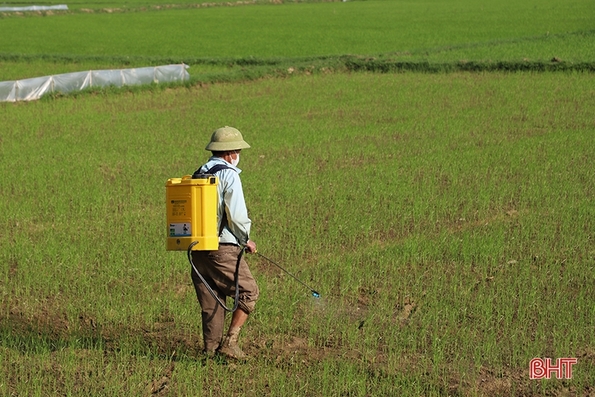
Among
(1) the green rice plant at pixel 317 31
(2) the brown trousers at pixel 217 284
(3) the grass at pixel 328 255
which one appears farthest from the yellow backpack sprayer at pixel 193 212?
(1) the green rice plant at pixel 317 31

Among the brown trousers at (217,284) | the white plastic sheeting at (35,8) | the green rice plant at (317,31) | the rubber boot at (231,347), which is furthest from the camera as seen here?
the white plastic sheeting at (35,8)

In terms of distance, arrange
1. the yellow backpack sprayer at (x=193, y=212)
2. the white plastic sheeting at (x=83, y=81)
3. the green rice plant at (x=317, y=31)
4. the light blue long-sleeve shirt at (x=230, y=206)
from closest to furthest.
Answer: the yellow backpack sprayer at (x=193, y=212) < the light blue long-sleeve shirt at (x=230, y=206) < the white plastic sheeting at (x=83, y=81) < the green rice plant at (x=317, y=31)

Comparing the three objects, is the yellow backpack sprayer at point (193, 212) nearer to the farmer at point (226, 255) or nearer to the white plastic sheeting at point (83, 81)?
the farmer at point (226, 255)

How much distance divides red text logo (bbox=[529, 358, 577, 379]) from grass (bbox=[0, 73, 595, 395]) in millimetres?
80

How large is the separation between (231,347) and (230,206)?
88 centimetres

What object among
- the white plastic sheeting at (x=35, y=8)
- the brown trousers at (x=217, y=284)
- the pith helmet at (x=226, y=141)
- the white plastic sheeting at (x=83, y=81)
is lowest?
the brown trousers at (x=217, y=284)

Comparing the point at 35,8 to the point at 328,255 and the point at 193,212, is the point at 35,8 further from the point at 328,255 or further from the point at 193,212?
the point at 193,212

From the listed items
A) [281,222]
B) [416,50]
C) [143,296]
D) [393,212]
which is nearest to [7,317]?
[143,296]

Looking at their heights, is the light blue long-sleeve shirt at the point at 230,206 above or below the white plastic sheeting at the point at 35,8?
below

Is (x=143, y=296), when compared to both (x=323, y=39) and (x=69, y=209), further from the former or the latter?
(x=323, y=39)

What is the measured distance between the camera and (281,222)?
923 centimetres

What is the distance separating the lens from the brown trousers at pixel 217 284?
5.62 meters

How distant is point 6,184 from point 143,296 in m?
4.59

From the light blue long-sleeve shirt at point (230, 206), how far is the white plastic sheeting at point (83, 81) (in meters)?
13.5
